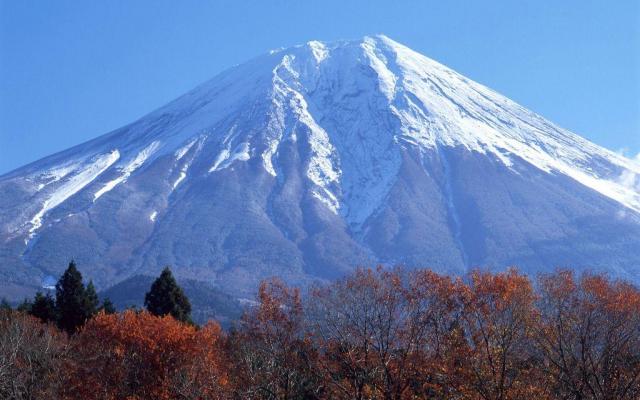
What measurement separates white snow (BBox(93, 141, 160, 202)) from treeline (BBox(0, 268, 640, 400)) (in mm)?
115117

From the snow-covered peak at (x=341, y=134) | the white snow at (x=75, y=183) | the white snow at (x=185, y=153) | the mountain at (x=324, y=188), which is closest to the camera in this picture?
the mountain at (x=324, y=188)

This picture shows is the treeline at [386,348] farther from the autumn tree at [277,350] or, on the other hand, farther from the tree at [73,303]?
the tree at [73,303]

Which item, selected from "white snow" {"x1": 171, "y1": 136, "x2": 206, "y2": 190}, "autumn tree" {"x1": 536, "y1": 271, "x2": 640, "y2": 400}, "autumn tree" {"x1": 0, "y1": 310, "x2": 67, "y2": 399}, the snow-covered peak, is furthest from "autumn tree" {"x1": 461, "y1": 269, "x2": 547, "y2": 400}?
"white snow" {"x1": 171, "y1": 136, "x2": 206, "y2": 190}

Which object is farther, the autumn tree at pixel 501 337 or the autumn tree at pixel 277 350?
the autumn tree at pixel 277 350

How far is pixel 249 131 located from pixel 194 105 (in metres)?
23.1

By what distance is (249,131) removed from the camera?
165 metres

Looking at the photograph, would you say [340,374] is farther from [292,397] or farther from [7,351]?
[7,351]

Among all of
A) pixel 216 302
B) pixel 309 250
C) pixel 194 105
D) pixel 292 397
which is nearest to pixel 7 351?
pixel 292 397

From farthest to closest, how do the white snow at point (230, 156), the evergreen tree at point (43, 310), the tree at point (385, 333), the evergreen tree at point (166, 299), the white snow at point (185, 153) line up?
the white snow at point (230, 156), the white snow at point (185, 153), the evergreen tree at point (43, 310), the evergreen tree at point (166, 299), the tree at point (385, 333)

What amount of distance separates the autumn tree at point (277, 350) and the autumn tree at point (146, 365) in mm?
1060

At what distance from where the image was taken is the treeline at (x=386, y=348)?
24406 millimetres

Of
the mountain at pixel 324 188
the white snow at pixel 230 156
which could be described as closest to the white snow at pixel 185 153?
the mountain at pixel 324 188

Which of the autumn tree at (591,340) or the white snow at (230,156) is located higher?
the white snow at (230,156)

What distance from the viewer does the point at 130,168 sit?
514ft
